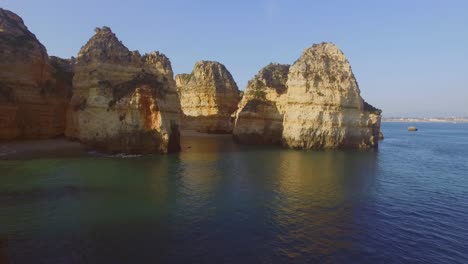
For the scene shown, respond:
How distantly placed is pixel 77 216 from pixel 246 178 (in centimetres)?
1734

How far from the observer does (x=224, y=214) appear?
70.6 feet

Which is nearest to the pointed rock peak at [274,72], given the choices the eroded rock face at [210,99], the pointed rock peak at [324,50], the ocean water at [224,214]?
the pointed rock peak at [324,50]

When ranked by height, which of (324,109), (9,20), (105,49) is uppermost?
(9,20)

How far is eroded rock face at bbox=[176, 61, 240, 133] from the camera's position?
90125 mm

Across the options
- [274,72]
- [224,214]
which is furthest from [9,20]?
[224,214]

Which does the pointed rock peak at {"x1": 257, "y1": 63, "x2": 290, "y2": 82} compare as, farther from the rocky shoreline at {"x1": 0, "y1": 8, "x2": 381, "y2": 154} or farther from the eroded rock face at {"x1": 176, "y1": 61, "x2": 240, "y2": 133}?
the eroded rock face at {"x1": 176, "y1": 61, "x2": 240, "y2": 133}

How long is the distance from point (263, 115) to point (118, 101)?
3451 cm

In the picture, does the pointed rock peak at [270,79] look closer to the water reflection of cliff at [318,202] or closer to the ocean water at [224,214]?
the water reflection of cliff at [318,202]

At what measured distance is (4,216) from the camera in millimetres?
19516

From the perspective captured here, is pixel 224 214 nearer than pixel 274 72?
Yes

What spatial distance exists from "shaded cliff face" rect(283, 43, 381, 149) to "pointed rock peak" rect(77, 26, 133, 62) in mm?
32544

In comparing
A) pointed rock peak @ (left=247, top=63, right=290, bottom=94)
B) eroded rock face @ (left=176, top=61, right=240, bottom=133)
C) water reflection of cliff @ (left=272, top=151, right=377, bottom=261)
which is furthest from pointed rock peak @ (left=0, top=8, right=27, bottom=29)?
water reflection of cliff @ (left=272, top=151, right=377, bottom=261)

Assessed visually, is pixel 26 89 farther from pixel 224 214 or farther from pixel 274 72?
pixel 274 72

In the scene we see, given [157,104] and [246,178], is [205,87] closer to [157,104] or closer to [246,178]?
[157,104]
